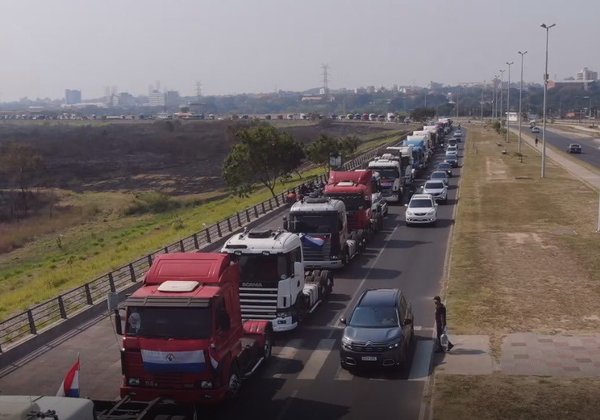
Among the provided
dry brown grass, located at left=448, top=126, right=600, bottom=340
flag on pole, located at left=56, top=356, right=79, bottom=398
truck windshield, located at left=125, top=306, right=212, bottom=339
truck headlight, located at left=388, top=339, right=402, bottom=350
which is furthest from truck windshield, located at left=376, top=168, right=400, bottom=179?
flag on pole, located at left=56, top=356, right=79, bottom=398

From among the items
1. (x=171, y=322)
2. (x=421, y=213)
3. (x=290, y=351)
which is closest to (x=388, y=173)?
(x=421, y=213)

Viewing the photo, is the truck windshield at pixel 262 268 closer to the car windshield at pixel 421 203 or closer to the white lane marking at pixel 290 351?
the white lane marking at pixel 290 351

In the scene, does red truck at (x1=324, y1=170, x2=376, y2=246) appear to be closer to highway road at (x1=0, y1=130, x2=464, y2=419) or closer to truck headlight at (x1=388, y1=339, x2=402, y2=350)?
highway road at (x1=0, y1=130, x2=464, y2=419)

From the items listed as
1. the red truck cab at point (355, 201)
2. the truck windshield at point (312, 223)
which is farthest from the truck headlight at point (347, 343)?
the red truck cab at point (355, 201)

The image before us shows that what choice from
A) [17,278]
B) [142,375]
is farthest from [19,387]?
[17,278]

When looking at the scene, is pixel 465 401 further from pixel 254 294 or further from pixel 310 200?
pixel 310 200

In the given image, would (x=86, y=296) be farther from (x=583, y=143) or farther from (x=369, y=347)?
(x=583, y=143)
